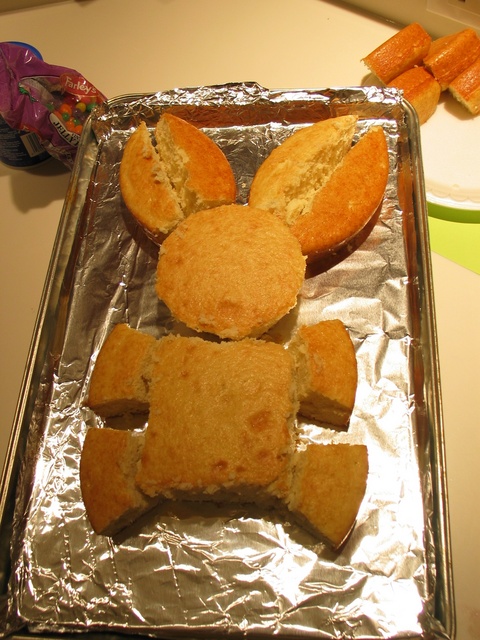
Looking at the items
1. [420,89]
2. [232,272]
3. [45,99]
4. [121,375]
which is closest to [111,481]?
[121,375]

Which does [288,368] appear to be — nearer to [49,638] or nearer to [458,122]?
[49,638]

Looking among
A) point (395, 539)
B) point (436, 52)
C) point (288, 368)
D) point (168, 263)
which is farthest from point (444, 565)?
point (436, 52)

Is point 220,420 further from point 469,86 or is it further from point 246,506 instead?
point 469,86

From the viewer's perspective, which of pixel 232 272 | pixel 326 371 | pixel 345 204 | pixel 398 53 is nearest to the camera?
pixel 326 371

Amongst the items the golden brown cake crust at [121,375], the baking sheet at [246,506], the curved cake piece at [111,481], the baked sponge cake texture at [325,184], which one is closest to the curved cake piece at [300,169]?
the baked sponge cake texture at [325,184]

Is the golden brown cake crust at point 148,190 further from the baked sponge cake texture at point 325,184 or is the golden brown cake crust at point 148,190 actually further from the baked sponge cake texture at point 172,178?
the baked sponge cake texture at point 325,184

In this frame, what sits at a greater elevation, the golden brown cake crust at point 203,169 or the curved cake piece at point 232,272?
the golden brown cake crust at point 203,169
